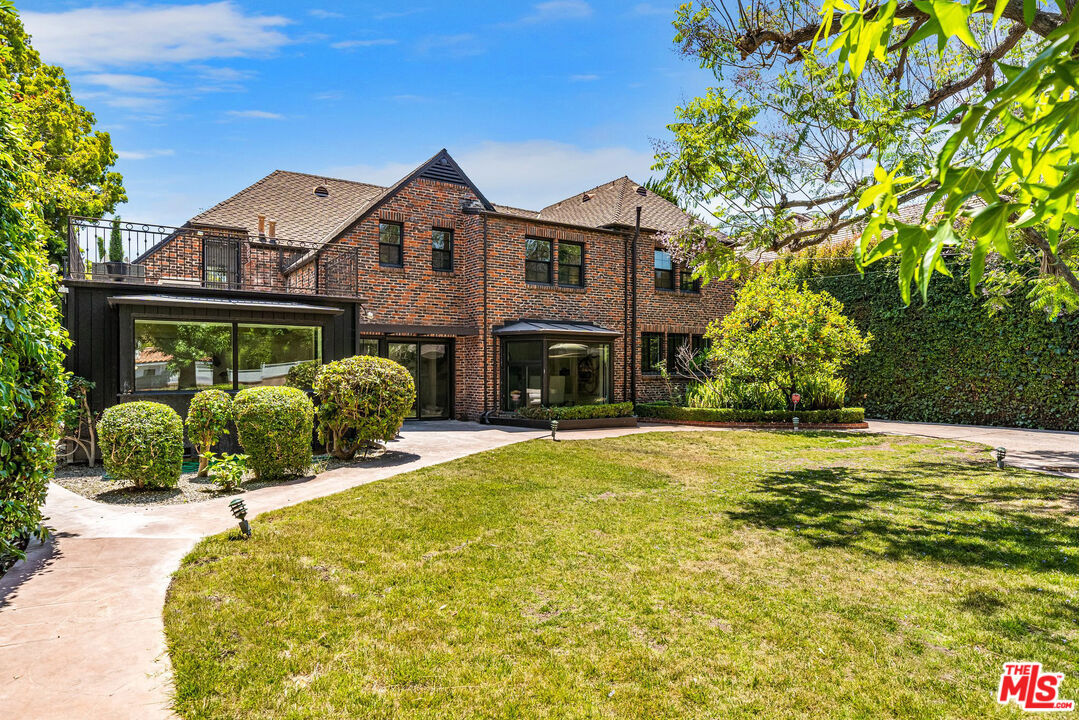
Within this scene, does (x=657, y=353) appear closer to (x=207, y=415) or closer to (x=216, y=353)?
(x=216, y=353)

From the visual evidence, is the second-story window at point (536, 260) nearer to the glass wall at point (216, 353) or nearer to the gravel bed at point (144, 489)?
the glass wall at point (216, 353)

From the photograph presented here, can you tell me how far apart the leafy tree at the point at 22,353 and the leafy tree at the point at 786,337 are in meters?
15.2

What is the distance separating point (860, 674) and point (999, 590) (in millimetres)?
2187

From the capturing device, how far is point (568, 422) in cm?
1573

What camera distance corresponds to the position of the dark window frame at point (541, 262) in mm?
17797

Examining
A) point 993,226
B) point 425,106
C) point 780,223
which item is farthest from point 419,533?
point 425,106

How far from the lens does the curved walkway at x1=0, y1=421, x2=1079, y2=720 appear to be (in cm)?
299

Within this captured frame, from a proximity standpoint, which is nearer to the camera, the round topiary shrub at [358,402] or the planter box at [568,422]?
the round topiary shrub at [358,402]

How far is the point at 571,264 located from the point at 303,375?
9.60 m

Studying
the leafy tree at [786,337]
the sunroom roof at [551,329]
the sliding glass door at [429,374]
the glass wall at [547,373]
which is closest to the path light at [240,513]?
the sunroom roof at [551,329]

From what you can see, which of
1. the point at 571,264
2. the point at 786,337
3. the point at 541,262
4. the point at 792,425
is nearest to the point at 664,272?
the point at 571,264

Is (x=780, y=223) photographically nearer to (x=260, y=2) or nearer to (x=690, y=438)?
(x=690, y=438)

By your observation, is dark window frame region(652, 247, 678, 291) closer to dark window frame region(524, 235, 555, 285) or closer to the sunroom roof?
the sunroom roof

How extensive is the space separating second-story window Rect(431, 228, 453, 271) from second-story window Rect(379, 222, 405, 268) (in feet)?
3.41
